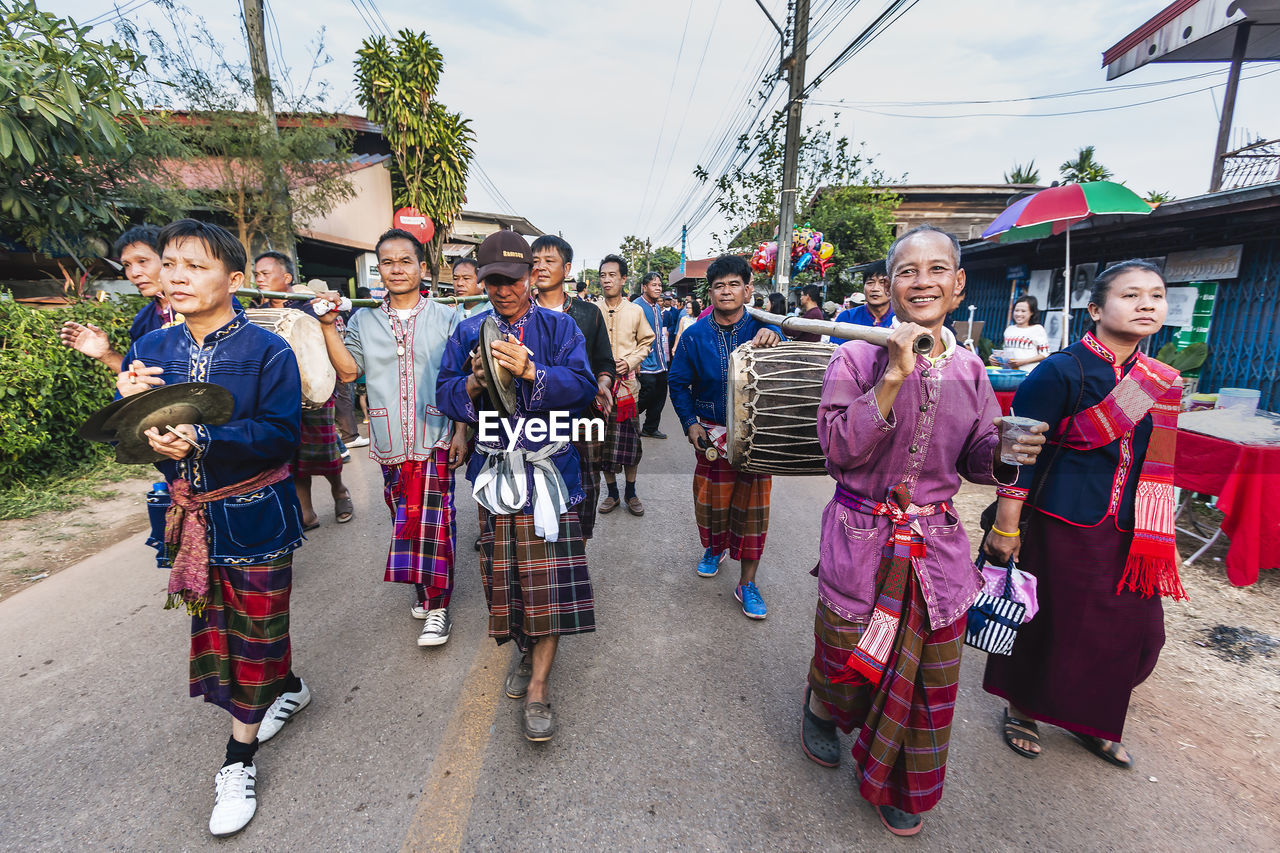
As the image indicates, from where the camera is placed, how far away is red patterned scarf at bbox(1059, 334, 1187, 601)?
2.09m

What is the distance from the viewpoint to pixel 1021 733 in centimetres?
240

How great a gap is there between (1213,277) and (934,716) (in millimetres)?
7304

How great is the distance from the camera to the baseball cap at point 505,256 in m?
2.42

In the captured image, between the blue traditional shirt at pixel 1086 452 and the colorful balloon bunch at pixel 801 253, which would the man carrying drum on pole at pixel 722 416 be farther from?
the colorful balloon bunch at pixel 801 253

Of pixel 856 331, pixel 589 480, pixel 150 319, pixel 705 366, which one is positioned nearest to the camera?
pixel 856 331

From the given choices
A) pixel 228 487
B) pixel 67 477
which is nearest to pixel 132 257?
pixel 228 487

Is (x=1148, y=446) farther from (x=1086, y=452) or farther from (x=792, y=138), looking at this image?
(x=792, y=138)

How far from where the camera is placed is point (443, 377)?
2.61 metres

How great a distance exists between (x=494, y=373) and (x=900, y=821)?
2.12m

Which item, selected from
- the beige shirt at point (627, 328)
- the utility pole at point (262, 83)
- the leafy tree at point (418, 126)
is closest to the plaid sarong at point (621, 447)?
the beige shirt at point (627, 328)

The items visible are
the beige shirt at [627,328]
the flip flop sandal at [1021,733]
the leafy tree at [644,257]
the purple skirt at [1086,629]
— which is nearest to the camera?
the purple skirt at [1086,629]

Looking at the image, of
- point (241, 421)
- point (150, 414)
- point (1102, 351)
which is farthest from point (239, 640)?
point (1102, 351)

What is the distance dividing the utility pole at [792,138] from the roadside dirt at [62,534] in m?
10.0

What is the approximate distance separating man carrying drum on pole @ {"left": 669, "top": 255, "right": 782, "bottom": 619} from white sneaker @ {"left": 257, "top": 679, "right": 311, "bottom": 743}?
7.54 ft
